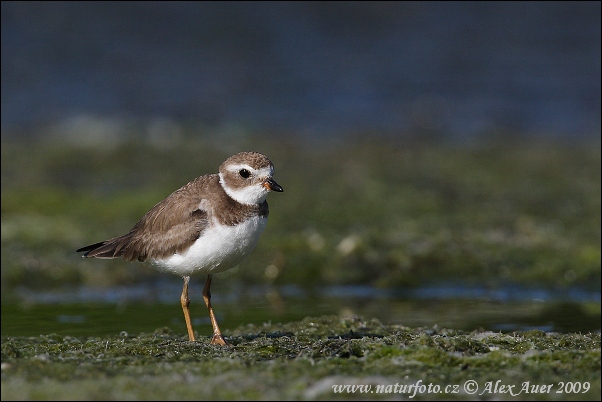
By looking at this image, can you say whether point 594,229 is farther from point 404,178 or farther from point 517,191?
point 404,178

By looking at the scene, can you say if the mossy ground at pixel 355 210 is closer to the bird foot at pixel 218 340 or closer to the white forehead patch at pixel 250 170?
the white forehead patch at pixel 250 170

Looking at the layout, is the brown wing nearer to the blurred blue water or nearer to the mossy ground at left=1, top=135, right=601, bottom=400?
the mossy ground at left=1, top=135, right=601, bottom=400

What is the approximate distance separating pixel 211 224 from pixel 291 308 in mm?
2818

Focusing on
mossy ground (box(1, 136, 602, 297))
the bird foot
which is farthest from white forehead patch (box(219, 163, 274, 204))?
mossy ground (box(1, 136, 602, 297))

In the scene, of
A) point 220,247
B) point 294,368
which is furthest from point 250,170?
point 294,368

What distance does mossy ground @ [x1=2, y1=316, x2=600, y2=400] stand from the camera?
474cm

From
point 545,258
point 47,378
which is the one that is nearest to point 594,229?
point 545,258

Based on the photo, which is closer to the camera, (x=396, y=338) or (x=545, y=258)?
(x=396, y=338)

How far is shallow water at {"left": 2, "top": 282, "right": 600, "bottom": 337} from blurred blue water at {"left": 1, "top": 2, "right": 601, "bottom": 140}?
818cm

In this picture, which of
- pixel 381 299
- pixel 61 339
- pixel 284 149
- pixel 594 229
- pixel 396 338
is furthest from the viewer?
pixel 284 149

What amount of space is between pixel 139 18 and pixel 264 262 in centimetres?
1489

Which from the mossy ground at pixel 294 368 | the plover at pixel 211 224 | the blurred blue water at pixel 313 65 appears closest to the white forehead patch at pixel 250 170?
the plover at pixel 211 224

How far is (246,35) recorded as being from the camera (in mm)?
24172

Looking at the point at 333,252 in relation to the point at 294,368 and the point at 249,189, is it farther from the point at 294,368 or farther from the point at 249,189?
the point at 294,368
